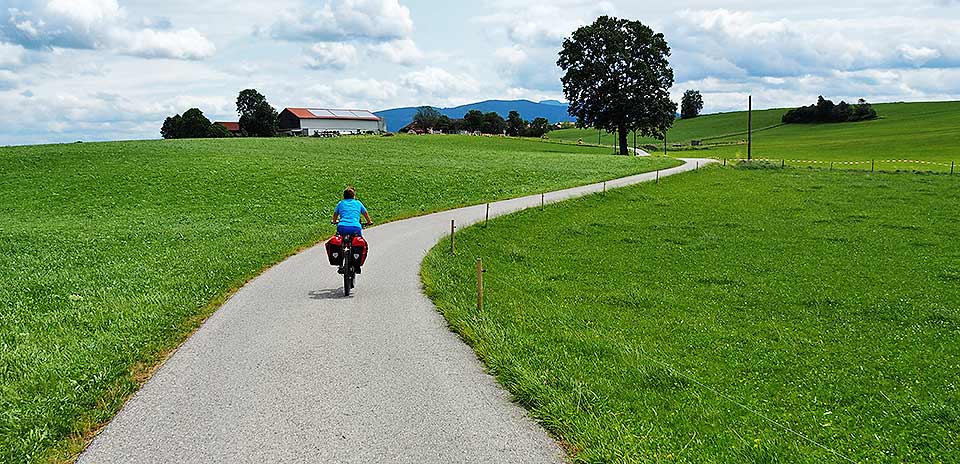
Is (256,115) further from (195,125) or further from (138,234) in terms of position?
(138,234)

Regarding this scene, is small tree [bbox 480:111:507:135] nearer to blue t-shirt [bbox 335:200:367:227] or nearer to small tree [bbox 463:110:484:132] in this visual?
small tree [bbox 463:110:484:132]

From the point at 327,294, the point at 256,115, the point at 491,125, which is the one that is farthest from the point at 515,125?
the point at 327,294

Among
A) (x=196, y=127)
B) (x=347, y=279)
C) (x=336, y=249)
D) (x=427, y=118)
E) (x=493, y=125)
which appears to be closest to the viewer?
(x=347, y=279)

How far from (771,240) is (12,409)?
801 inches

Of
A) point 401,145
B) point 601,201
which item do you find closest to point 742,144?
point 401,145

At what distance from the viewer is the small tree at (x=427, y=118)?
577ft

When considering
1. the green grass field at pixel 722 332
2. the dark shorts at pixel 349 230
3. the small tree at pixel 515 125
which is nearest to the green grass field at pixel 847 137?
the small tree at pixel 515 125

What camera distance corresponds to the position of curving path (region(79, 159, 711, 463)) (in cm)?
624

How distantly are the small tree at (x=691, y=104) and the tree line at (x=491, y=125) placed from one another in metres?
34.9

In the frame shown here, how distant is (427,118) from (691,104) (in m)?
66.2

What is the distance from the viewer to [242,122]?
429 feet

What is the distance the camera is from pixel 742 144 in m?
108

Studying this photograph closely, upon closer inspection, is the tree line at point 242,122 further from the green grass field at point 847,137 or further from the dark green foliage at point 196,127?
the green grass field at point 847,137

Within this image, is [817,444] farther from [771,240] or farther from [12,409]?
[771,240]
